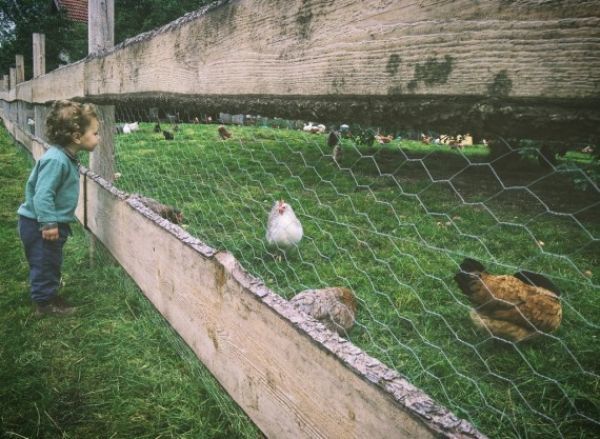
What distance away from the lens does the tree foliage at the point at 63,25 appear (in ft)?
60.5

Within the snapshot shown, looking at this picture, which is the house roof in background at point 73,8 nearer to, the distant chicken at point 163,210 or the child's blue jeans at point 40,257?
the distant chicken at point 163,210

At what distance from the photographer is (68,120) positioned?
236 centimetres

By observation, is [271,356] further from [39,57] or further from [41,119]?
[39,57]

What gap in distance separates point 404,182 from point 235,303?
199 inches

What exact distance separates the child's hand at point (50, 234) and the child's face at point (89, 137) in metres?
0.55

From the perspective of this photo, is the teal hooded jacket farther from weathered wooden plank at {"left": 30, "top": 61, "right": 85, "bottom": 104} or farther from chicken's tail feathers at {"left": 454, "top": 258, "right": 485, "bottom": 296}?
chicken's tail feathers at {"left": 454, "top": 258, "right": 485, "bottom": 296}

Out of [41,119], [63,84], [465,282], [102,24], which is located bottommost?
[465,282]

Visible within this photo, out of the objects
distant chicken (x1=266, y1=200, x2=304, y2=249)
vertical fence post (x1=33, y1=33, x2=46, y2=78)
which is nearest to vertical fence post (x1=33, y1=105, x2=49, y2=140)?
vertical fence post (x1=33, y1=33, x2=46, y2=78)

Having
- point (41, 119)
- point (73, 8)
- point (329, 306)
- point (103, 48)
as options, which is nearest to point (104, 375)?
point (329, 306)

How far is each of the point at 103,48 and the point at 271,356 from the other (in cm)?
247

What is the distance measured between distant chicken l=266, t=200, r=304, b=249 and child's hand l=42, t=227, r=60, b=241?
1.43 metres

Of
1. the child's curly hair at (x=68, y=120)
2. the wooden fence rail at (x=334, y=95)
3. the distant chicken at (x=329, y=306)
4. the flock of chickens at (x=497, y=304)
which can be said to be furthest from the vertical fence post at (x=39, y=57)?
the distant chicken at (x=329, y=306)

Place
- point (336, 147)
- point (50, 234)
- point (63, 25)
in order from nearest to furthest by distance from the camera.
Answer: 1. point (50, 234)
2. point (336, 147)
3. point (63, 25)

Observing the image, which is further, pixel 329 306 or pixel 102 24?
pixel 102 24
